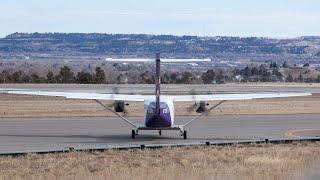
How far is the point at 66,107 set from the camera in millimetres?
60812

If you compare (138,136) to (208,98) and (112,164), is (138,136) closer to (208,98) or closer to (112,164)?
(208,98)

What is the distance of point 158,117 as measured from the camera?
3453cm

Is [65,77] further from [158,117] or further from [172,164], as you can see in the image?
[172,164]

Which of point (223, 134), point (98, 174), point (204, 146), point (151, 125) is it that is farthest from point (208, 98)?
point (98, 174)

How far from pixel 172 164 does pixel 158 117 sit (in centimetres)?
985

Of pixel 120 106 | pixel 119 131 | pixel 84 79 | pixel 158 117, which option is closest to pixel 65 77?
pixel 84 79

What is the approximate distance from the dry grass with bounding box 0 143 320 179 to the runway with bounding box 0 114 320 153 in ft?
13.1

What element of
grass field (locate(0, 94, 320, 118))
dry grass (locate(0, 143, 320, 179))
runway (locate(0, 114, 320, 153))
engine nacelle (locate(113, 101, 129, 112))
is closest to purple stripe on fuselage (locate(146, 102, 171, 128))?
runway (locate(0, 114, 320, 153))

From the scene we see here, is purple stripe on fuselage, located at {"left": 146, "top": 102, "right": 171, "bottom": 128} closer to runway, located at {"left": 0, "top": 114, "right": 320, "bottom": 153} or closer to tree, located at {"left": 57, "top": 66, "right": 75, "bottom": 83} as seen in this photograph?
runway, located at {"left": 0, "top": 114, "right": 320, "bottom": 153}

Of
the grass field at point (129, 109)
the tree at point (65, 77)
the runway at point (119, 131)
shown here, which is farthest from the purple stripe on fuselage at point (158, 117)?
the tree at point (65, 77)

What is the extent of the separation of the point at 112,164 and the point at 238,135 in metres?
14.2

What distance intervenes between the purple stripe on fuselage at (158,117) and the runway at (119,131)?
726mm

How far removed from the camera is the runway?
109 ft

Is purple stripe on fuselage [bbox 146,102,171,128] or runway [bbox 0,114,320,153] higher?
purple stripe on fuselage [bbox 146,102,171,128]
